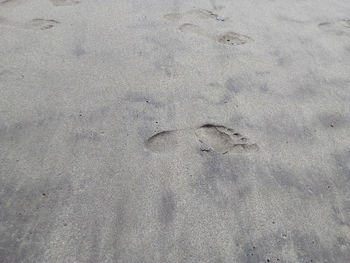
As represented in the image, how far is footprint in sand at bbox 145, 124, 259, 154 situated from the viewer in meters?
1.86

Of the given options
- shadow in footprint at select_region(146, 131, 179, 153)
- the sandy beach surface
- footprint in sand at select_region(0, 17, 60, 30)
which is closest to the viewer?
the sandy beach surface

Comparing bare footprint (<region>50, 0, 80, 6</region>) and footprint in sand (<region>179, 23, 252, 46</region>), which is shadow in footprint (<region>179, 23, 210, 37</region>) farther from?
bare footprint (<region>50, 0, 80, 6</region>)

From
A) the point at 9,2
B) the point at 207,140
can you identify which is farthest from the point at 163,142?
the point at 9,2

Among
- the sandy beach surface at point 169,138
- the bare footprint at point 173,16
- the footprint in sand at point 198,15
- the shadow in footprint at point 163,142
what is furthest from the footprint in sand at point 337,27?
the shadow in footprint at point 163,142

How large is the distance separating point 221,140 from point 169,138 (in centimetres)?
28

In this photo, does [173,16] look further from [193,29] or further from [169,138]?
[169,138]

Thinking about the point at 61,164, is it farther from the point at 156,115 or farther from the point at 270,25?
the point at 270,25

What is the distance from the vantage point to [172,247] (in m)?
1.44

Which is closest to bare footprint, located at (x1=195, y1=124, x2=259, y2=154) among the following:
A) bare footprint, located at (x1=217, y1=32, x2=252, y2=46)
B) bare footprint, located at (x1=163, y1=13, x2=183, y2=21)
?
bare footprint, located at (x1=217, y1=32, x2=252, y2=46)

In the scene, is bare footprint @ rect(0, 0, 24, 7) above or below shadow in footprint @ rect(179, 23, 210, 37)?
above

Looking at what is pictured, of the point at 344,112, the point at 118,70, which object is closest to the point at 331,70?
the point at 344,112

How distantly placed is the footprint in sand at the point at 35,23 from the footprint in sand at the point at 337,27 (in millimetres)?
2254

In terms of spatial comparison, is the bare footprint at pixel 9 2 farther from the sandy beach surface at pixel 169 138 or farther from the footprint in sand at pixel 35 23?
the footprint in sand at pixel 35 23

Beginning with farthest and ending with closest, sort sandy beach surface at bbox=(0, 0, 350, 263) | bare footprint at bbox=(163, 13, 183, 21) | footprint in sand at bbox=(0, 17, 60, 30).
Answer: bare footprint at bbox=(163, 13, 183, 21)
footprint in sand at bbox=(0, 17, 60, 30)
sandy beach surface at bbox=(0, 0, 350, 263)
